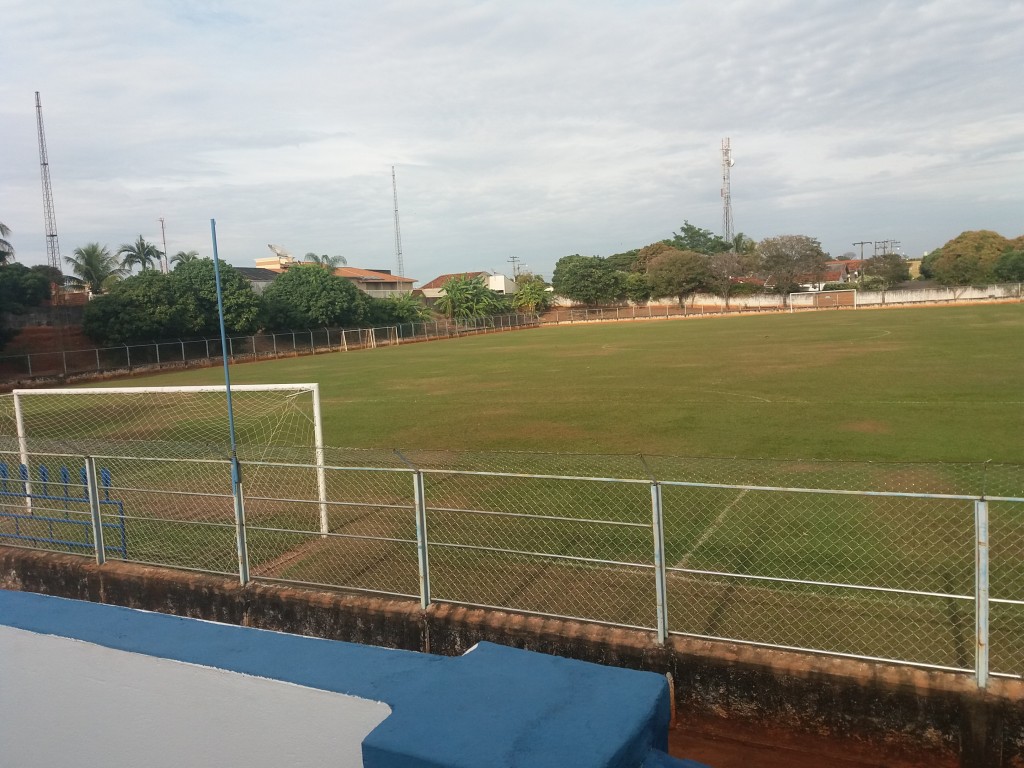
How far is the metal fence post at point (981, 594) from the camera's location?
5074mm

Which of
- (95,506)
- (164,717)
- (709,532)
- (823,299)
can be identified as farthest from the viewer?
(823,299)

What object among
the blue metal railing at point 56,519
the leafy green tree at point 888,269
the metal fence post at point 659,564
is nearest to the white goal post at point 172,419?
the blue metal railing at point 56,519

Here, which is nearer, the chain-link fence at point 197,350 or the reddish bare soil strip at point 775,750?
the reddish bare soil strip at point 775,750

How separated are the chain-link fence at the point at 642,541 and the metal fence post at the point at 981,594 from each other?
0.01 meters

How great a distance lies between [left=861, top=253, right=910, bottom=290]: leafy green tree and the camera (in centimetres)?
9350

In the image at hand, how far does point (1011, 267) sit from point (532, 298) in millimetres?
46427

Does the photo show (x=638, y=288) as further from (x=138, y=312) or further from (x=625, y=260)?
(x=138, y=312)

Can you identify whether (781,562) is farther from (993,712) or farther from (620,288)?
(620,288)

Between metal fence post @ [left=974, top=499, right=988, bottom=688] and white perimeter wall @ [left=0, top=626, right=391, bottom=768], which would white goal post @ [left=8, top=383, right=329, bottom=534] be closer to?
white perimeter wall @ [left=0, top=626, right=391, bottom=768]

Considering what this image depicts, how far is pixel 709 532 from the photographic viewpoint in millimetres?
8953

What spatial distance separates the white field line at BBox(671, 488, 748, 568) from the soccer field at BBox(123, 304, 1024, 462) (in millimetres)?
3135

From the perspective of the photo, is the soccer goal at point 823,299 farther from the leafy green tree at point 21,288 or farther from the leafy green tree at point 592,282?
the leafy green tree at point 21,288

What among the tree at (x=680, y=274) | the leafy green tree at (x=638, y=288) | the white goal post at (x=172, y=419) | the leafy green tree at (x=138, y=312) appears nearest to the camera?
the white goal post at (x=172, y=419)

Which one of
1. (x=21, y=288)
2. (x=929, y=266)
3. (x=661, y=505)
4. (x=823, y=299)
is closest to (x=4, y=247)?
(x=21, y=288)
